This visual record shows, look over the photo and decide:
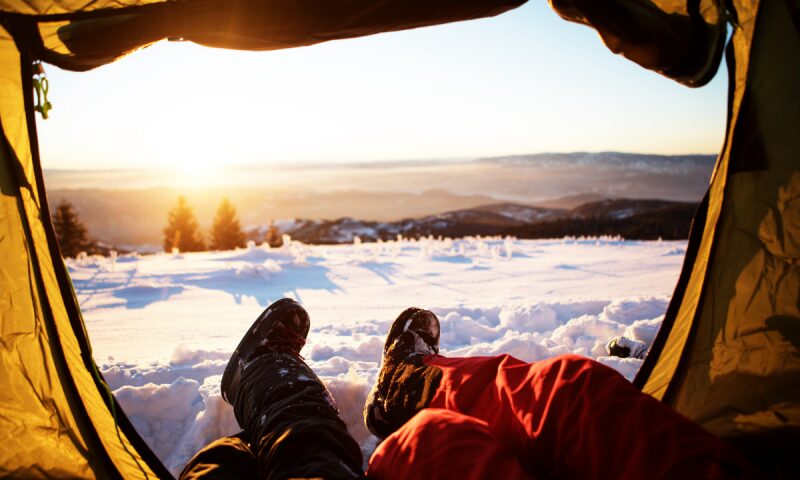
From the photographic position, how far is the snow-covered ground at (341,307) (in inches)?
93.0

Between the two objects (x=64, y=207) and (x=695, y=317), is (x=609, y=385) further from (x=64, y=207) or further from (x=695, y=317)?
(x=64, y=207)

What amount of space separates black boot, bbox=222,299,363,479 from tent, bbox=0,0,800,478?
0.47 metres

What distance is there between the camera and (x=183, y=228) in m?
43.3

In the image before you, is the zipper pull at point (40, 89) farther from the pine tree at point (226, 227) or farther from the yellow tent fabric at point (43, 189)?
the pine tree at point (226, 227)

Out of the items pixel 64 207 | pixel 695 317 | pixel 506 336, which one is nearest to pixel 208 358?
pixel 506 336

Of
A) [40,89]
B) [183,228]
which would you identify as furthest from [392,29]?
[183,228]

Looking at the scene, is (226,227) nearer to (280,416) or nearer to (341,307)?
A: (341,307)

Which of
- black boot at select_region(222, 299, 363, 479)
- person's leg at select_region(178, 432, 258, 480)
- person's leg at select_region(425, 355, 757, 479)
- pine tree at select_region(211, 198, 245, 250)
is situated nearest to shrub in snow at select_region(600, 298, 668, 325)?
person's leg at select_region(425, 355, 757, 479)

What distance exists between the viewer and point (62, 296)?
1.56 metres

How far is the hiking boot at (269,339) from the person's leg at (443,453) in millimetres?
1016

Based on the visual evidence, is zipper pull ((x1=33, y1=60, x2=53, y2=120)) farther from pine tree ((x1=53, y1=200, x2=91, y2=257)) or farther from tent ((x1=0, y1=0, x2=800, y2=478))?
pine tree ((x1=53, y1=200, x2=91, y2=257))

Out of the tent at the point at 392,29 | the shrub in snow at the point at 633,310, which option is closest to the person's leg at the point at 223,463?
the tent at the point at 392,29

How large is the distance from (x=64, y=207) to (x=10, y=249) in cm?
3403

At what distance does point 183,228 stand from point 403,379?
1825 inches
